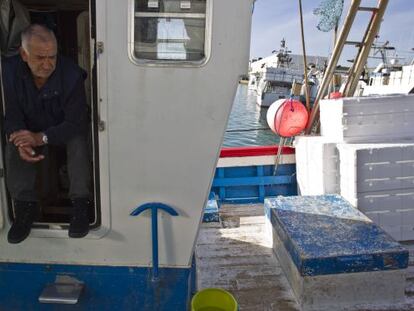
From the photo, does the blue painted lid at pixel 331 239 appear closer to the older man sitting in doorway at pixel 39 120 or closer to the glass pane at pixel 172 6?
the older man sitting in doorway at pixel 39 120

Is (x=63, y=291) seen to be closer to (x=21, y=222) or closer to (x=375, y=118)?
(x=21, y=222)

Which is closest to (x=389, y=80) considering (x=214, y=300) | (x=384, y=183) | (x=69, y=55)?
(x=384, y=183)

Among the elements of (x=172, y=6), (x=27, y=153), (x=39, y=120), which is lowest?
(x=27, y=153)

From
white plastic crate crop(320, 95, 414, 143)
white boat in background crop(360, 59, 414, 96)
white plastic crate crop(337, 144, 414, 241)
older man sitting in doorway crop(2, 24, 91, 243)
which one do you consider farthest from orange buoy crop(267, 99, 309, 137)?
white boat in background crop(360, 59, 414, 96)

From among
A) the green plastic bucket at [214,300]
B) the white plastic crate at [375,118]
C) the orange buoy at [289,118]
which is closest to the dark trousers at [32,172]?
the green plastic bucket at [214,300]

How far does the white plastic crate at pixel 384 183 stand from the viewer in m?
3.65

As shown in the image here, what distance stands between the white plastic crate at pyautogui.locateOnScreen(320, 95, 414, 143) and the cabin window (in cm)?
252

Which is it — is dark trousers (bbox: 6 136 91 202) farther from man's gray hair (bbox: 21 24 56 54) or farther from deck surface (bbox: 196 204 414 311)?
deck surface (bbox: 196 204 414 311)

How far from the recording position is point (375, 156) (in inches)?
144

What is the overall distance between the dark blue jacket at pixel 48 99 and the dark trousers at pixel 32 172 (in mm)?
84

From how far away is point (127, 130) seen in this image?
2.13m

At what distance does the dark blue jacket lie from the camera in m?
2.09

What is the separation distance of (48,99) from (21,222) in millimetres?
787

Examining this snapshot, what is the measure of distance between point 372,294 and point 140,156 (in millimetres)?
2119
